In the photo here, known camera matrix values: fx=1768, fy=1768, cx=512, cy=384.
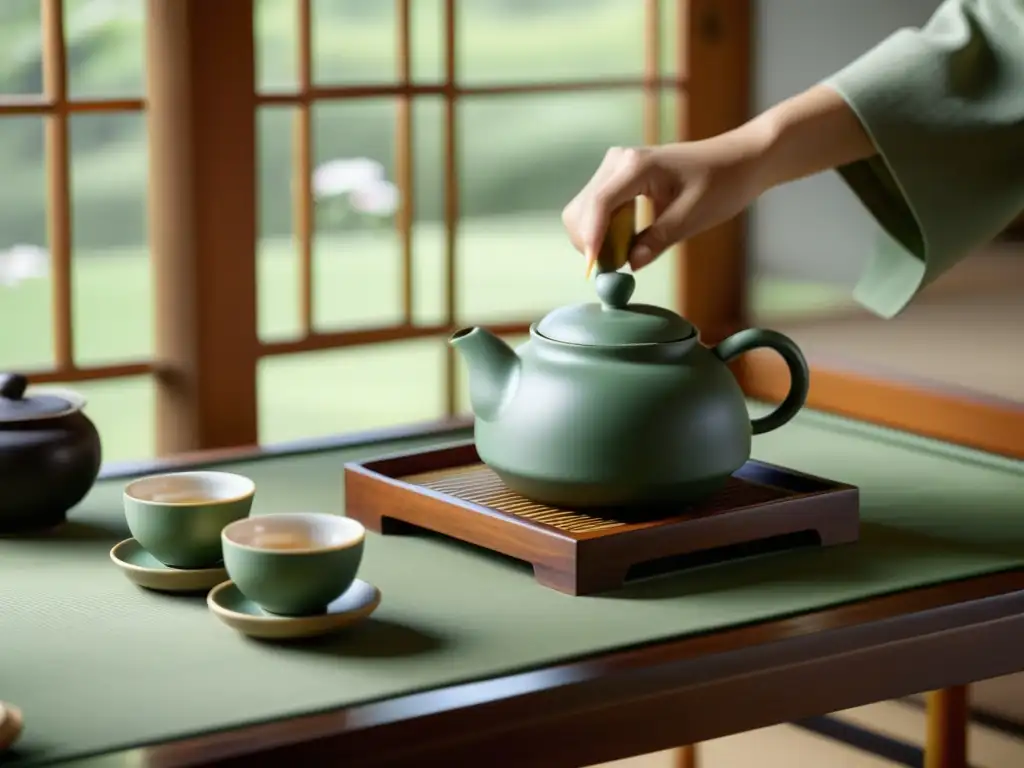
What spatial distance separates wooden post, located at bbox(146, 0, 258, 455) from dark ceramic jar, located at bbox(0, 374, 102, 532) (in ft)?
3.21

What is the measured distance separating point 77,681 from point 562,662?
1.10ft

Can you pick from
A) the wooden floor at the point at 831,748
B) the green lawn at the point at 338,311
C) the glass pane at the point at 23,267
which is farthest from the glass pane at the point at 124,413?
the wooden floor at the point at 831,748

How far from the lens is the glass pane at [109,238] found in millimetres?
2666

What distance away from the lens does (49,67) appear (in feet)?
8.16

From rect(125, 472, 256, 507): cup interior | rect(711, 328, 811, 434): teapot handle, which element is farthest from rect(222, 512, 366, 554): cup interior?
rect(711, 328, 811, 434): teapot handle

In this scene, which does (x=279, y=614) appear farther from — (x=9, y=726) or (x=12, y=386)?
(x=12, y=386)

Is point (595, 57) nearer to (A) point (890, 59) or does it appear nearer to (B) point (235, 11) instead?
(B) point (235, 11)

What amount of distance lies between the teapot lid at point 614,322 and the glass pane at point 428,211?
4.54 feet

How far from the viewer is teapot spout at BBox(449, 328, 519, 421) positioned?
1.49 m

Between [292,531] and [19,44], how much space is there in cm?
150

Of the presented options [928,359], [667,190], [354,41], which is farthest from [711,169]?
[928,359]

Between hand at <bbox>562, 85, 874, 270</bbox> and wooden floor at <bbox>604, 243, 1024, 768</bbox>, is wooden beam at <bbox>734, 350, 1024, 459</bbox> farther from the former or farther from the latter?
hand at <bbox>562, 85, 874, 270</bbox>

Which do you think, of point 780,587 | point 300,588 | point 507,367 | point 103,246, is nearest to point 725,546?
point 780,587

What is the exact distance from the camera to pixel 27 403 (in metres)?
1.60
